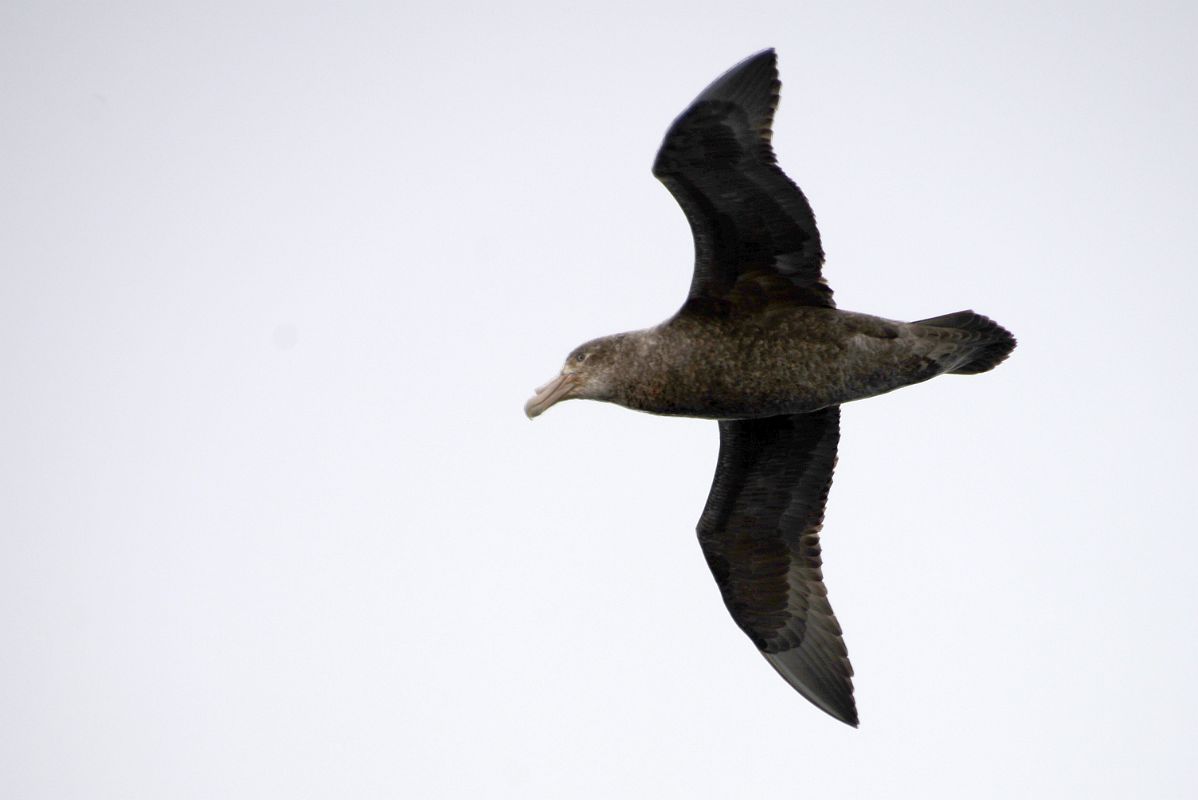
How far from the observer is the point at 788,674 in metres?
13.0

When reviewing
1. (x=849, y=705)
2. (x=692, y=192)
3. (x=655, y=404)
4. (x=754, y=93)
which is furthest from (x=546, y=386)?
(x=849, y=705)

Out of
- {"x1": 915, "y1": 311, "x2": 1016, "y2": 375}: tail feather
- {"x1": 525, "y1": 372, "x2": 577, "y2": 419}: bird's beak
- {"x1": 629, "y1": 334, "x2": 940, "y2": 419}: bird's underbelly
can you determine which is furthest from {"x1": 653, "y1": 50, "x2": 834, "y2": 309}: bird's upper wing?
{"x1": 525, "y1": 372, "x2": 577, "y2": 419}: bird's beak

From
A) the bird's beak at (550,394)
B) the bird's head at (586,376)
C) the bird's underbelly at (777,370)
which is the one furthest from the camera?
the bird's beak at (550,394)

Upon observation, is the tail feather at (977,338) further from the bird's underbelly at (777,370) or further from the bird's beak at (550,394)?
the bird's beak at (550,394)

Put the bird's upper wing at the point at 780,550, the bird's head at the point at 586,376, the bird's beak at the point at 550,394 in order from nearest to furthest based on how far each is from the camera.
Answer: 1. the bird's head at the point at 586,376
2. the bird's beak at the point at 550,394
3. the bird's upper wing at the point at 780,550

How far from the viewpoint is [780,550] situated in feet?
42.6

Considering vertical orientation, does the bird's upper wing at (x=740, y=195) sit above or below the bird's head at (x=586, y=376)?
above

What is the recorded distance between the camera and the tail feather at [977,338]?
1154 cm

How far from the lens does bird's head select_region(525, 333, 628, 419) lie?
458 inches

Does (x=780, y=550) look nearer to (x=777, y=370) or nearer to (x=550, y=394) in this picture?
(x=777, y=370)

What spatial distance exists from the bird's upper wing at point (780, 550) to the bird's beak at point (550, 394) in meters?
1.68

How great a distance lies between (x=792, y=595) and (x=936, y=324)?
2.70 m

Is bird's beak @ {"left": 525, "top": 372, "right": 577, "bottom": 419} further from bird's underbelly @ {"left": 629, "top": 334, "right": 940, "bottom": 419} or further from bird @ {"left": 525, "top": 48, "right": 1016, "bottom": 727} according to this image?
bird's underbelly @ {"left": 629, "top": 334, "right": 940, "bottom": 419}

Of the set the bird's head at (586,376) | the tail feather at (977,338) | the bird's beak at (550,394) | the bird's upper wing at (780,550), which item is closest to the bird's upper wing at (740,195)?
the bird's head at (586,376)
